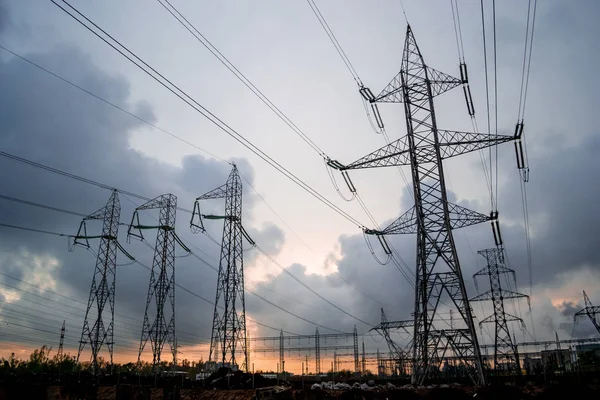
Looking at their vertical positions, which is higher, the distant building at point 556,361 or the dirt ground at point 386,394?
the dirt ground at point 386,394

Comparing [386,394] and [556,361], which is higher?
[386,394]

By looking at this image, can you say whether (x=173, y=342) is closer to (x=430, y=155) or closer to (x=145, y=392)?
(x=145, y=392)

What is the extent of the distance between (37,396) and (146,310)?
1120 inches

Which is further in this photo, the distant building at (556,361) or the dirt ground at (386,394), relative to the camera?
the distant building at (556,361)

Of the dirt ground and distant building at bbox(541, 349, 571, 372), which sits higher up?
the dirt ground

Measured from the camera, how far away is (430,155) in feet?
74.3

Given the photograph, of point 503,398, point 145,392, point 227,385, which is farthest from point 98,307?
point 503,398

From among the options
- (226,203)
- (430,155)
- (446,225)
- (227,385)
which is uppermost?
(226,203)

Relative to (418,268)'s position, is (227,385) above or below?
below

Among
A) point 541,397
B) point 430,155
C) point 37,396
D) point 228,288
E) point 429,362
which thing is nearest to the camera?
point 541,397

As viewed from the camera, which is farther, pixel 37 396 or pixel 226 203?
pixel 226 203

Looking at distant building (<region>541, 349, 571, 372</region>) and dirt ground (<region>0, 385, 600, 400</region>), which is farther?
distant building (<region>541, 349, 571, 372</region>)

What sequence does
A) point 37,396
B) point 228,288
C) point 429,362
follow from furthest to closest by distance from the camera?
1. point 228,288
2. point 429,362
3. point 37,396

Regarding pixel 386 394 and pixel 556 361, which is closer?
pixel 386 394
